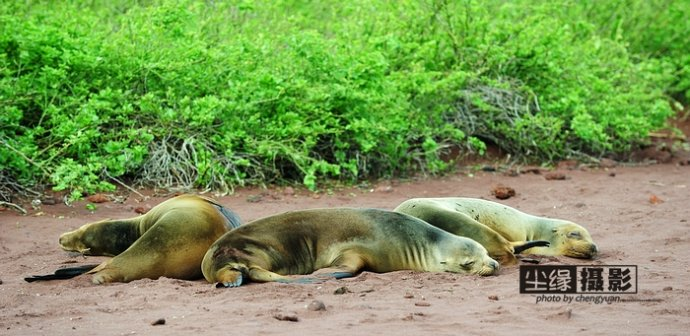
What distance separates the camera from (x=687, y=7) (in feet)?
55.7

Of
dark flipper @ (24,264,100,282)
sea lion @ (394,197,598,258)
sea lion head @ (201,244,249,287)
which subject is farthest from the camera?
sea lion @ (394,197,598,258)

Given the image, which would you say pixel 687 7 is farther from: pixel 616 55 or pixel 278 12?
pixel 278 12

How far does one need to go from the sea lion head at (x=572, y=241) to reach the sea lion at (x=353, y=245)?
3.46ft

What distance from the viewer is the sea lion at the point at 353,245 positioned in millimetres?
6395

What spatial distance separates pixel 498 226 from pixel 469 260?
1.19m

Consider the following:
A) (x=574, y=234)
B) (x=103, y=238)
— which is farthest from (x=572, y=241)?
(x=103, y=238)

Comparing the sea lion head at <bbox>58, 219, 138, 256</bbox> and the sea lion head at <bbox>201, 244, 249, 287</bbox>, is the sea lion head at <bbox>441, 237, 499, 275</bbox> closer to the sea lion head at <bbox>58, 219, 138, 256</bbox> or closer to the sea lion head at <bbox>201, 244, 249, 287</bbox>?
the sea lion head at <bbox>201, 244, 249, 287</bbox>

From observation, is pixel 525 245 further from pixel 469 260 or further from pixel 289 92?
pixel 289 92

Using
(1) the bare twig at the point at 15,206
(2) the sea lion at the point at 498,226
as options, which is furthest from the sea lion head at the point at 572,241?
(1) the bare twig at the point at 15,206

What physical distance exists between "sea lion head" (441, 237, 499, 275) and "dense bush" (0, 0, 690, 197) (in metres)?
3.59

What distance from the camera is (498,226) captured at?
7543 millimetres

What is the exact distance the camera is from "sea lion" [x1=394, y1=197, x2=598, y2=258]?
6897 millimetres

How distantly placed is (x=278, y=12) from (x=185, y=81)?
3.02 metres

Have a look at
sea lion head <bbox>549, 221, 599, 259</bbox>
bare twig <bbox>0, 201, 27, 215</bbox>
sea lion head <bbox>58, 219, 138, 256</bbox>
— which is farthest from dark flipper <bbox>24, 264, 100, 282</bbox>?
sea lion head <bbox>549, 221, 599, 259</bbox>
